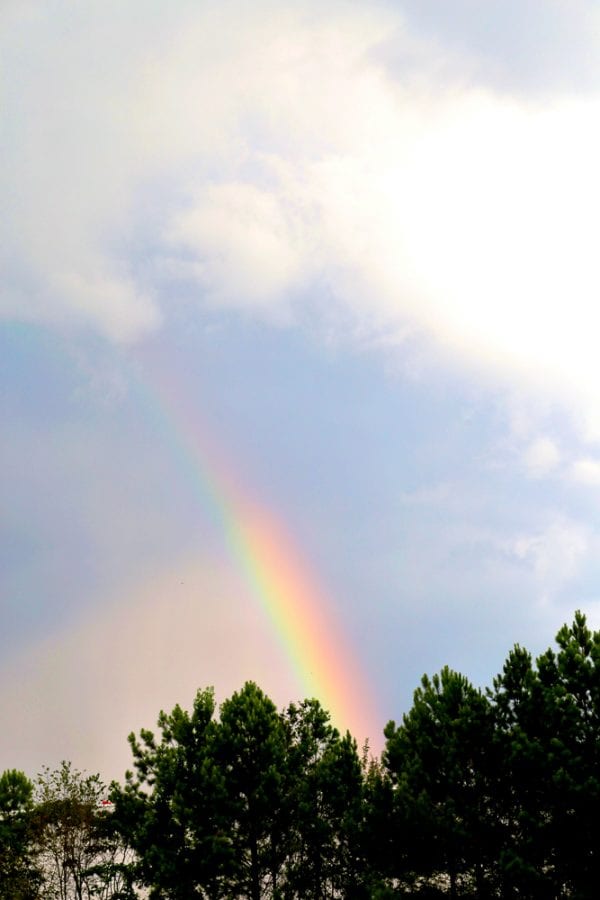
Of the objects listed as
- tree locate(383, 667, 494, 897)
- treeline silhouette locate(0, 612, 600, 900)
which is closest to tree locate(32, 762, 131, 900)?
treeline silhouette locate(0, 612, 600, 900)

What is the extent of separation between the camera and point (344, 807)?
90.3 feet

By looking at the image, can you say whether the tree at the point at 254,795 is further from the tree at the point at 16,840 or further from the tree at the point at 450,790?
the tree at the point at 16,840

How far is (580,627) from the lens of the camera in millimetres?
23234

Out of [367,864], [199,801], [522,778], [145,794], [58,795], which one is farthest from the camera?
[58,795]

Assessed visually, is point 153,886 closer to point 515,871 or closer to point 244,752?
point 244,752

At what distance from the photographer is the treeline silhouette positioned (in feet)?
72.8

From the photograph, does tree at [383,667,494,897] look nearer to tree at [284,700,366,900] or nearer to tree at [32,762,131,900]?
tree at [284,700,366,900]

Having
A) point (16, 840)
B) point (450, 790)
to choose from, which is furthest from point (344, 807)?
point (16, 840)

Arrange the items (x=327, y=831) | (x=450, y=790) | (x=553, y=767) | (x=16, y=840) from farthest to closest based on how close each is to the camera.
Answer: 1. (x=16, y=840)
2. (x=327, y=831)
3. (x=450, y=790)
4. (x=553, y=767)

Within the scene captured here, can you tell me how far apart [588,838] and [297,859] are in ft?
38.3

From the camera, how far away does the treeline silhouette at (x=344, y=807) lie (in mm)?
22188

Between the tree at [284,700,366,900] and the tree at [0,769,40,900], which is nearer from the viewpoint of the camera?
the tree at [284,700,366,900]

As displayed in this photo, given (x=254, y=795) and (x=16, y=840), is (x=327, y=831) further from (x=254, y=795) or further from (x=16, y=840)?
(x=16, y=840)

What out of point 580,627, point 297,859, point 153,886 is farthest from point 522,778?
point 153,886
